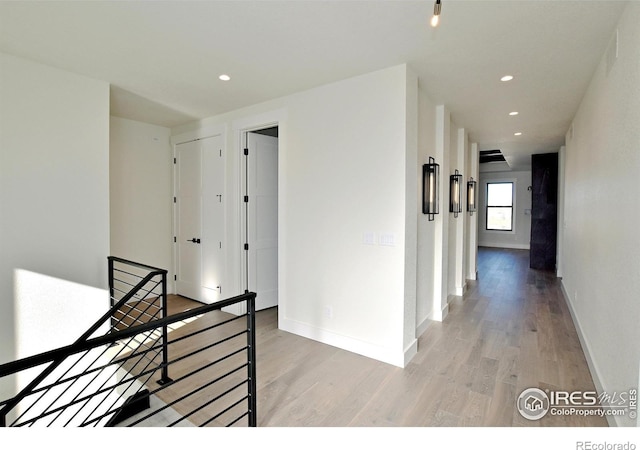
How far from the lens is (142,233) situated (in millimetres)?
5082

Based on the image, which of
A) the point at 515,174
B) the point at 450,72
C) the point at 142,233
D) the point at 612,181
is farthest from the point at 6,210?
the point at 515,174

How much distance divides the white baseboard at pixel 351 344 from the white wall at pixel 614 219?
1.44 m

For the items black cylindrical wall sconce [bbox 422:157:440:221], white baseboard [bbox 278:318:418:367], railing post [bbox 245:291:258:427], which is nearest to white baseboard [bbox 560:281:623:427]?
white baseboard [bbox 278:318:418:367]

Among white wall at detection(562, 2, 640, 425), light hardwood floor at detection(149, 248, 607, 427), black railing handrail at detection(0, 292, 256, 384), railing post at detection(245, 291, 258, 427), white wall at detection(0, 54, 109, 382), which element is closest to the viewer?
black railing handrail at detection(0, 292, 256, 384)

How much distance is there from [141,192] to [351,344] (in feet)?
12.8

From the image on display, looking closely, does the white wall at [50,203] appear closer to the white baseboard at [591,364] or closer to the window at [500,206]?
the white baseboard at [591,364]

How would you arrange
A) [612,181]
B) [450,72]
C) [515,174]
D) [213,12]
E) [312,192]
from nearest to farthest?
[213,12] < [612,181] < [450,72] < [312,192] < [515,174]

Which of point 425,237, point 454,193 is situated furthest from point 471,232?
point 425,237

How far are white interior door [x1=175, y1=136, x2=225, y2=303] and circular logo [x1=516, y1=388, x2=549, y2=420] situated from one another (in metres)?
3.68

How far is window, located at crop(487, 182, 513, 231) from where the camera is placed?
11758 mm

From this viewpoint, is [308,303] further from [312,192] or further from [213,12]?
[213,12]

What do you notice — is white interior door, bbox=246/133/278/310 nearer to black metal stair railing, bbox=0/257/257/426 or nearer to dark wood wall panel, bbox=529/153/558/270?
black metal stair railing, bbox=0/257/257/426
